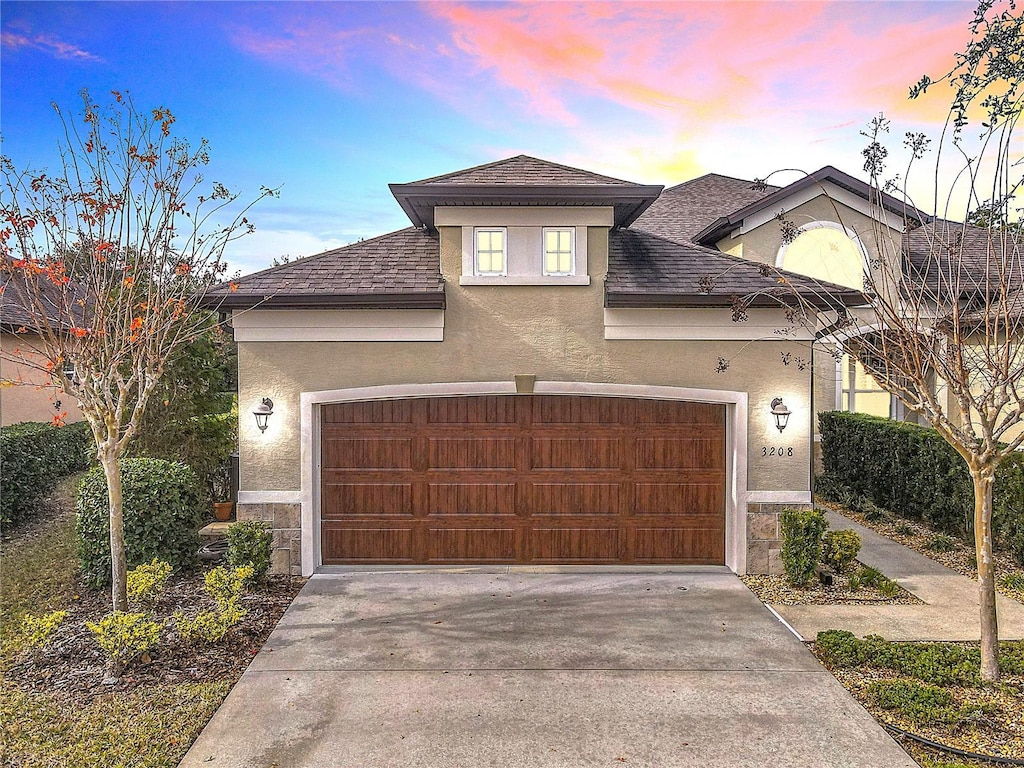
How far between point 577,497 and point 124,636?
17.8ft

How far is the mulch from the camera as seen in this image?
237 inches

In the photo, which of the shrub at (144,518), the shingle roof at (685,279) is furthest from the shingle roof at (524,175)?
the shrub at (144,518)

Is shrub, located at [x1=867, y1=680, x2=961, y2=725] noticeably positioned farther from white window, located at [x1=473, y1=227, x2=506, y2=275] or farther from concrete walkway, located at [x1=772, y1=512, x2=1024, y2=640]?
white window, located at [x1=473, y1=227, x2=506, y2=275]

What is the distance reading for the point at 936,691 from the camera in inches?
220

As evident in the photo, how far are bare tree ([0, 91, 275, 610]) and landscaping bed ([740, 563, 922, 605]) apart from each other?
7133 mm

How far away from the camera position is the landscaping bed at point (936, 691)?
507cm

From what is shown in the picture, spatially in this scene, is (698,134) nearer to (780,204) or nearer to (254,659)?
(780,204)

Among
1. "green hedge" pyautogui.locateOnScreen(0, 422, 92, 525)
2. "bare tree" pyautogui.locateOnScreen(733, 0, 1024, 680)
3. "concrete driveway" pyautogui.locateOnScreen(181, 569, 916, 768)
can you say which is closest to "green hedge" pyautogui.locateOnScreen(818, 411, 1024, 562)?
"bare tree" pyautogui.locateOnScreen(733, 0, 1024, 680)

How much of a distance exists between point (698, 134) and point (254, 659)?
37.0 ft

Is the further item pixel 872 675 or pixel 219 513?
pixel 219 513

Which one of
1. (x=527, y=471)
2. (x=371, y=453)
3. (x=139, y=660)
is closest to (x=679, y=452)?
(x=527, y=471)

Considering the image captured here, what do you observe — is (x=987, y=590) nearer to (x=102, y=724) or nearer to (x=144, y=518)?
(x=102, y=724)

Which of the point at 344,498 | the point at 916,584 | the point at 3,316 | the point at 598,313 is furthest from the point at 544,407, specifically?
the point at 3,316

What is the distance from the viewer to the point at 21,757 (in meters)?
4.88
